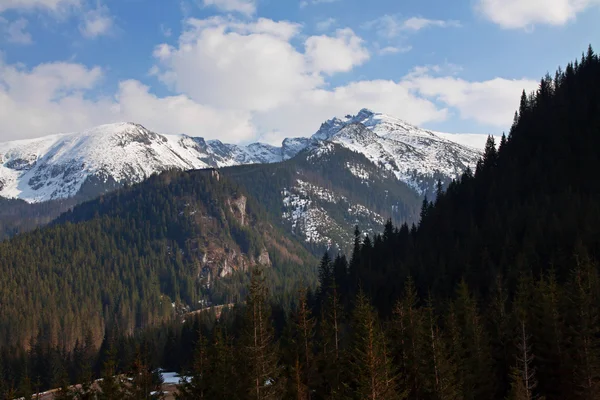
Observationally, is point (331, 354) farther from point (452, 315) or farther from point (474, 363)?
point (452, 315)

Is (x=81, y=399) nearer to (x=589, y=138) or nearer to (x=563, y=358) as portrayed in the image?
(x=563, y=358)

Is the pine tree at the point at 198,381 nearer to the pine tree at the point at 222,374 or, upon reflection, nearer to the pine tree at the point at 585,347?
the pine tree at the point at 222,374

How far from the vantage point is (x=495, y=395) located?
190ft

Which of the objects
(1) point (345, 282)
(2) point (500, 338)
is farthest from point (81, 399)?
(1) point (345, 282)

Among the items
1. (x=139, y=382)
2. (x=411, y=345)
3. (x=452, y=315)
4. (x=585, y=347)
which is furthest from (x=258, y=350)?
(x=585, y=347)

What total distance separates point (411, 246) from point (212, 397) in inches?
4400

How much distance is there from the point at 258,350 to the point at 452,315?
27318 millimetres

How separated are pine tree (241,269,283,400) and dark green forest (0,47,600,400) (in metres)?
0.12

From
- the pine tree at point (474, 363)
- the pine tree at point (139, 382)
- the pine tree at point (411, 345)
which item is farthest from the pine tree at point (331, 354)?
the pine tree at point (139, 382)

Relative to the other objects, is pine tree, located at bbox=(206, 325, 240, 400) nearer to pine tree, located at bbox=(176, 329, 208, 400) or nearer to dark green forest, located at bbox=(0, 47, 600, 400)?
dark green forest, located at bbox=(0, 47, 600, 400)

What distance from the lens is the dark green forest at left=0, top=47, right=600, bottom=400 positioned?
4550 cm

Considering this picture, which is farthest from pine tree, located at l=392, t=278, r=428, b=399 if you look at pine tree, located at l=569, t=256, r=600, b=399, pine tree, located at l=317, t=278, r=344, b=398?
pine tree, located at l=569, t=256, r=600, b=399

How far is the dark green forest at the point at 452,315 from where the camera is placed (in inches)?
1791

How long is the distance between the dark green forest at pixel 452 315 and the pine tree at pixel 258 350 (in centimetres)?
12
